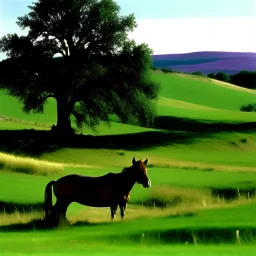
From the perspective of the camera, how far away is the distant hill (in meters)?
149

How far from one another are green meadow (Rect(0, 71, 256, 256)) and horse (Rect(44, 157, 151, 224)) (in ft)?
1.52

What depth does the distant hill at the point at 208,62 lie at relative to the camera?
14900 centimetres

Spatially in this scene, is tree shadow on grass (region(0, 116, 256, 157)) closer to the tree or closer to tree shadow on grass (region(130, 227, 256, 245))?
the tree

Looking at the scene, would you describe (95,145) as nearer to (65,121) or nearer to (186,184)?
(65,121)

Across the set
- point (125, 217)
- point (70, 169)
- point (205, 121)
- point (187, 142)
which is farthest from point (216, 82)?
point (125, 217)

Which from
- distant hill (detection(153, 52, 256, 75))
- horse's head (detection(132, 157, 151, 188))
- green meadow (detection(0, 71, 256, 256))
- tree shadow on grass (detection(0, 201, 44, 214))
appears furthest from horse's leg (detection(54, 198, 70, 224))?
distant hill (detection(153, 52, 256, 75))

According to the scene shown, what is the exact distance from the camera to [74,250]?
517 inches

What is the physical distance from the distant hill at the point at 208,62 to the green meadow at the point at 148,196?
79.9 m

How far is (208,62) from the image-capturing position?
164250 millimetres

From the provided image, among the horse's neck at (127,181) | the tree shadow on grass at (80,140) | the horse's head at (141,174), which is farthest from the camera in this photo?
the tree shadow on grass at (80,140)

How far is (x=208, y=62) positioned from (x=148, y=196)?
14076cm

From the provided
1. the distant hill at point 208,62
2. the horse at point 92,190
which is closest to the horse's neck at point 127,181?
the horse at point 92,190

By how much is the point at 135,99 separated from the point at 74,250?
1555 inches

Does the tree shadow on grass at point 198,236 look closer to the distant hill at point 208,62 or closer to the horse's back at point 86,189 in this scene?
the horse's back at point 86,189
